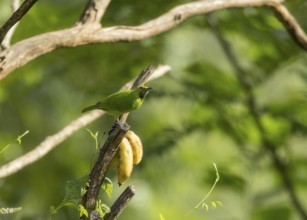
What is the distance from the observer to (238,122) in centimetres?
276

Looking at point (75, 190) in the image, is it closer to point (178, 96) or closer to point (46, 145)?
point (46, 145)

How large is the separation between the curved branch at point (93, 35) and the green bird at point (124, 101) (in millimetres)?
155

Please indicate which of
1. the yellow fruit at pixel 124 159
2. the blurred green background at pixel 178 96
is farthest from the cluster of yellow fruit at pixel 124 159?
the blurred green background at pixel 178 96

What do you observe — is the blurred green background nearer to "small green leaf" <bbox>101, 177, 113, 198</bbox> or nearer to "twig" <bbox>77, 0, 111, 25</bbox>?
"twig" <bbox>77, 0, 111, 25</bbox>

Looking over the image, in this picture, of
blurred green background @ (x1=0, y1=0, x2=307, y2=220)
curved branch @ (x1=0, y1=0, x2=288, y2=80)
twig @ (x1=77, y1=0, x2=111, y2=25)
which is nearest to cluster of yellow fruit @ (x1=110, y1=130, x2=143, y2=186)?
curved branch @ (x1=0, y1=0, x2=288, y2=80)

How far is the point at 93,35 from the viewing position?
134cm

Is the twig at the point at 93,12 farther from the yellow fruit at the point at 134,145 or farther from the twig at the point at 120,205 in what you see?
the twig at the point at 120,205

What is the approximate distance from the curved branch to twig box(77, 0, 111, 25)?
0.6 inches

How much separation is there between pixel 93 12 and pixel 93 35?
0.23 feet

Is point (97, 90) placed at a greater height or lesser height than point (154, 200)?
greater

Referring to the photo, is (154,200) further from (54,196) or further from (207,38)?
(207,38)

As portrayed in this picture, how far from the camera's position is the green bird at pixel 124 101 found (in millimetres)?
1095

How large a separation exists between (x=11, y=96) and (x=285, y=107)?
3.37 ft

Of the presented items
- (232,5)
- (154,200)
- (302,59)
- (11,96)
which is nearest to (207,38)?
(154,200)
